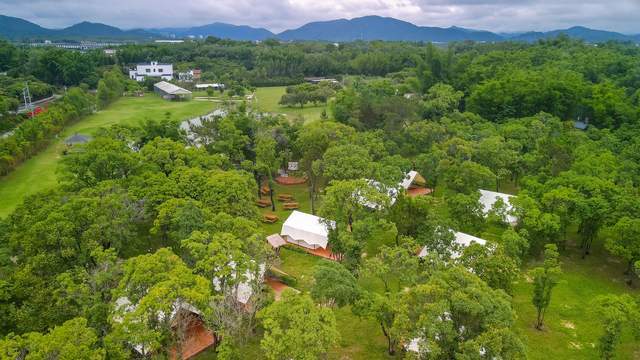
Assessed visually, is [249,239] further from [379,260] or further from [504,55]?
[504,55]

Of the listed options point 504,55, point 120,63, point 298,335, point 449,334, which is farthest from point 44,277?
point 120,63

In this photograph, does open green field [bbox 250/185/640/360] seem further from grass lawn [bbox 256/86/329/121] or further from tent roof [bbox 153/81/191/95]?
tent roof [bbox 153/81/191/95]

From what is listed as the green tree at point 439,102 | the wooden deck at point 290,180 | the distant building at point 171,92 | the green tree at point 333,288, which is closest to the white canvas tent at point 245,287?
the green tree at point 333,288

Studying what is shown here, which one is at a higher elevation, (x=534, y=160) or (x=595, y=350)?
(x=534, y=160)

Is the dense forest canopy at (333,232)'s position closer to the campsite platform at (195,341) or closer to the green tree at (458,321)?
the green tree at (458,321)

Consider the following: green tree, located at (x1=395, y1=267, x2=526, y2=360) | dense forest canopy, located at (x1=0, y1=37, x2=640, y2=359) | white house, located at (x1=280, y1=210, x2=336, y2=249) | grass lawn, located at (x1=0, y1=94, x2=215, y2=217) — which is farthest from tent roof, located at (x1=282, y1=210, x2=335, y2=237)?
grass lawn, located at (x1=0, y1=94, x2=215, y2=217)

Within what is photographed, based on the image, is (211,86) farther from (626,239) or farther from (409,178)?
(626,239)
